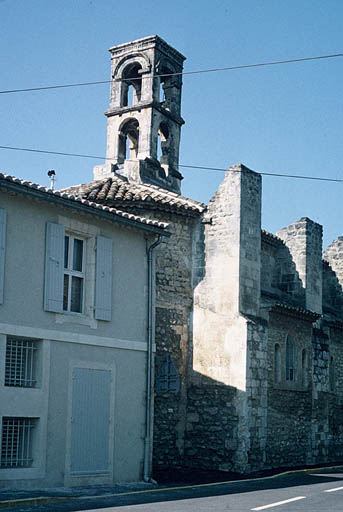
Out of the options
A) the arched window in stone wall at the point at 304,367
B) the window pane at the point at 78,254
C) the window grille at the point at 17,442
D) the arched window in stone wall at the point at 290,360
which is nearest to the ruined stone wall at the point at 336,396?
the arched window in stone wall at the point at 304,367

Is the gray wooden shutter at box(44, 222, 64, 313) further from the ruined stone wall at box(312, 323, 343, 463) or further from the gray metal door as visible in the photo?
the ruined stone wall at box(312, 323, 343, 463)

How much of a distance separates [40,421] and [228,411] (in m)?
6.91

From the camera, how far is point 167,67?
24172 mm

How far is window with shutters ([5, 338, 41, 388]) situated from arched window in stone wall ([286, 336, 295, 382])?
10.2 metres

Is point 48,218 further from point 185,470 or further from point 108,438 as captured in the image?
point 185,470

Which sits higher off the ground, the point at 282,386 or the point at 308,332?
the point at 308,332

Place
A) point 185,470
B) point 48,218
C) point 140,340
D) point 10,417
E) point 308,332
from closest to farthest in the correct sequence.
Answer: point 10,417
point 48,218
point 140,340
point 185,470
point 308,332

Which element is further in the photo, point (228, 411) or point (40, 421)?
point (228, 411)

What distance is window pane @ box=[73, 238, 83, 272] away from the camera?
14.4 meters

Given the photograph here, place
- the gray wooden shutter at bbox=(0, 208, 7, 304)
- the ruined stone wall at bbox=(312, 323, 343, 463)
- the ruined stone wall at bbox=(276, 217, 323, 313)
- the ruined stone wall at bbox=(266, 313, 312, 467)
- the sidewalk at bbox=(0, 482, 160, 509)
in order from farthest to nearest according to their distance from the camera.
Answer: the ruined stone wall at bbox=(276, 217, 323, 313) < the ruined stone wall at bbox=(312, 323, 343, 463) < the ruined stone wall at bbox=(266, 313, 312, 467) < the gray wooden shutter at bbox=(0, 208, 7, 304) < the sidewalk at bbox=(0, 482, 160, 509)

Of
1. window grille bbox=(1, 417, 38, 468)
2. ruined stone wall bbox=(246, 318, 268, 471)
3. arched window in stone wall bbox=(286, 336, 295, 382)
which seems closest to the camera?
window grille bbox=(1, 417, 38, 468)

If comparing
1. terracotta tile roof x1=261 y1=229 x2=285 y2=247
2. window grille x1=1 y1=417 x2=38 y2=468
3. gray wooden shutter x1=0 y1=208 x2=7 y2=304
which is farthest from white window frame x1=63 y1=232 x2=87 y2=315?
terracotta tile roof x1=261 y1=229 x2=285 y2=247

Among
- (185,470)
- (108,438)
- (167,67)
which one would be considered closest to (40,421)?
(108,438)

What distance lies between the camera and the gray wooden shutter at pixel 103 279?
47.0 feet
